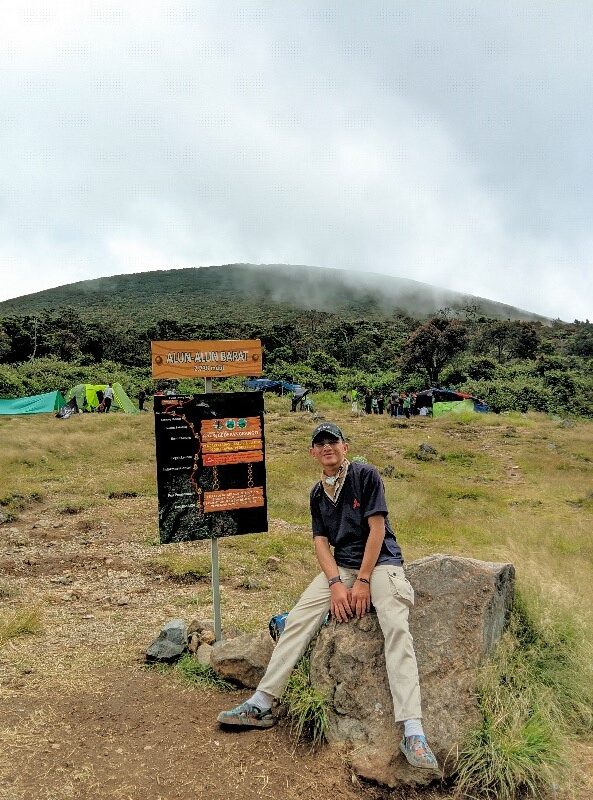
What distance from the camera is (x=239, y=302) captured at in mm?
99312

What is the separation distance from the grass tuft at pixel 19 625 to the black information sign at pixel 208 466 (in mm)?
1886

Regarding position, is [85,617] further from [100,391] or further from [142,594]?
[100,391]

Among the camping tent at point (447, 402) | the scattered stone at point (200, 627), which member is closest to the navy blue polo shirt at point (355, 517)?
the scattered stone at point (200, 627)

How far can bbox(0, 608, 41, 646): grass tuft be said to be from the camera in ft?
17.4

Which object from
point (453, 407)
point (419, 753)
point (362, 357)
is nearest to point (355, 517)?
point (419, 753)

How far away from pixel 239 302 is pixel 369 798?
98437 millimetres

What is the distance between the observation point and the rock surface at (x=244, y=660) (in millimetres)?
4340

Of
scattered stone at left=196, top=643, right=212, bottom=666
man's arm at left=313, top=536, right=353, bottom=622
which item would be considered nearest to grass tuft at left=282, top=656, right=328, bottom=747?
man's arm at left=313, top=536, right=353, bottom=622

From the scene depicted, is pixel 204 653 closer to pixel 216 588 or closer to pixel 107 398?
pixel 216 588

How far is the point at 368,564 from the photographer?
12.0 feet

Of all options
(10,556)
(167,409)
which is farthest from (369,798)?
(10,556)

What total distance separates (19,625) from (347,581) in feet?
11.2

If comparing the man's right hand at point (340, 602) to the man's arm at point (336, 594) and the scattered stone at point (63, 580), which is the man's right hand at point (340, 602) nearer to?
the man's arm at point (336, 594)

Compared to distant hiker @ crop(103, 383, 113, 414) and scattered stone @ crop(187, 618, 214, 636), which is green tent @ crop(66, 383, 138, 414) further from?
scattered stone @ crop(187, 618, 214, 636)
